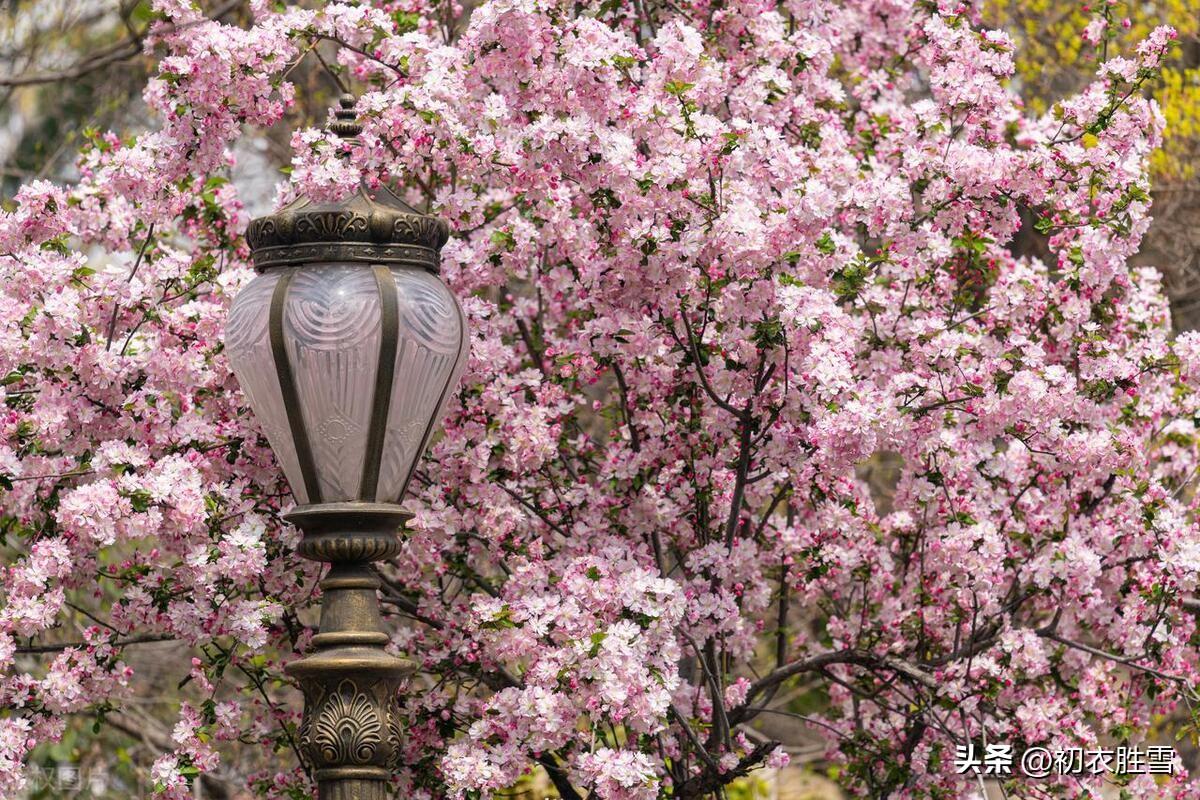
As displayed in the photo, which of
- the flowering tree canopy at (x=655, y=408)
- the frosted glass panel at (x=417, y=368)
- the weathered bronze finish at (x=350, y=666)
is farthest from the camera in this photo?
the flowering tree canopy at (x=655, y=408)

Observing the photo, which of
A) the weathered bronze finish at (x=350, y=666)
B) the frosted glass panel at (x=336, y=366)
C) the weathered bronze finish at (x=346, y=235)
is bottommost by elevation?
the weathered bronze finish at (x=350, y=666)

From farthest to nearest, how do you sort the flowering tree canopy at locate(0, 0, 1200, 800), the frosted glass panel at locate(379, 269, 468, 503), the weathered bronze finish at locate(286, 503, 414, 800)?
the flowering tree canopy at locate(0, 0, 1200, 800) → the frosted glass panel at locate(379, 269, 468, 503) → the weathered bronze finish at locate(286, 503, 414, 800)

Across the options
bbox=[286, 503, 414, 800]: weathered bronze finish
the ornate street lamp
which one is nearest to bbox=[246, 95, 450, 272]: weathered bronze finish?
the ornate street lamp

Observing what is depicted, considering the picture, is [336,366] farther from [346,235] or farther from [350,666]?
[350,666]

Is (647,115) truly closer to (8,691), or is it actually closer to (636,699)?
(636,699)

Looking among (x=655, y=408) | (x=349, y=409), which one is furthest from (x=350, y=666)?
(x=655, y=408)

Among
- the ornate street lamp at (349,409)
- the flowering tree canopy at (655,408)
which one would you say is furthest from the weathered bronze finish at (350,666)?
the flowering tree canopy at (655,408)

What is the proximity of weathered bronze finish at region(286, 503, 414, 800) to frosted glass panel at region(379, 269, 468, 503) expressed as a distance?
0.40 feet

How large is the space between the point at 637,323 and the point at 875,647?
1.99 metres

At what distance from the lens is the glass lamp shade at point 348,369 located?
4273 millimetres

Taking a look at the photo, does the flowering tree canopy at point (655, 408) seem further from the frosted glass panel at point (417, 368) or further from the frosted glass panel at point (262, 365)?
the frosted glass panel at point (417, 368)

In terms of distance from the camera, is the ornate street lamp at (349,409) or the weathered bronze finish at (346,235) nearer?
the ornate street lamp at (349,409)

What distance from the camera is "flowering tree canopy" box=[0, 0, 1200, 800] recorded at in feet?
17.9

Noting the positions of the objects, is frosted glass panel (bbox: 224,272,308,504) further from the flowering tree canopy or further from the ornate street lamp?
the flowering tree canopy
